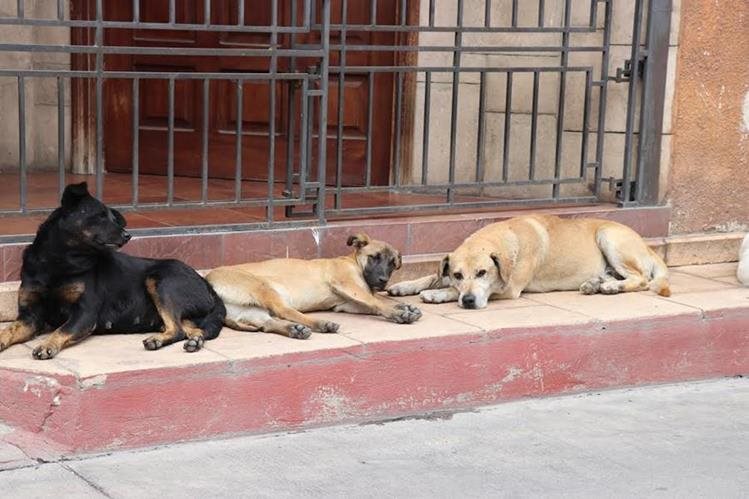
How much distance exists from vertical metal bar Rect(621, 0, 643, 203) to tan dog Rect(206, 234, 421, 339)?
228 cm

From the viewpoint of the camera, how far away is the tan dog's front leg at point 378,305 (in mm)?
6969

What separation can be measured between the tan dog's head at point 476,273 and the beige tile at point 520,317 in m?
0.10

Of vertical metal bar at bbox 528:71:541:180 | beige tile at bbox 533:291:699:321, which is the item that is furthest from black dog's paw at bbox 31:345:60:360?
vertical metal bar at bbox 528:71:541:180

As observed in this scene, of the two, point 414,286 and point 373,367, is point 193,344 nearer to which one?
point 373,367

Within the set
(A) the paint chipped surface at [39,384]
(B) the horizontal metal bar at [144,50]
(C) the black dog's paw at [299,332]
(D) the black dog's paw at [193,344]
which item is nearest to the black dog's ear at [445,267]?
(C) the black dog's paw at [299,332]

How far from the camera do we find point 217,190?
9.09m

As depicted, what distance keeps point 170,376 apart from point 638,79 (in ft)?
14.6

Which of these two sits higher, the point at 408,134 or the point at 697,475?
the point at 408,134

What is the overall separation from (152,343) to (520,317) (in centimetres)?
224

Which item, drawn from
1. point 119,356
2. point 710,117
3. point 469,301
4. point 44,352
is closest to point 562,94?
point 710,117

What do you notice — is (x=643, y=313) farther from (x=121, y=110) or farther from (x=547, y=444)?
(x=121, y=110)

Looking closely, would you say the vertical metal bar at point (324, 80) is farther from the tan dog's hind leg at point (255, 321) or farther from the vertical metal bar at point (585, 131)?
the vertical metal bar at point (585, 131)

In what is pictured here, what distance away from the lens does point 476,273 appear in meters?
7.52

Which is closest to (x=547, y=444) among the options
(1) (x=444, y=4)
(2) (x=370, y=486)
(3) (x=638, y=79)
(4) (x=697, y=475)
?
(4) (x=697, y=475)
